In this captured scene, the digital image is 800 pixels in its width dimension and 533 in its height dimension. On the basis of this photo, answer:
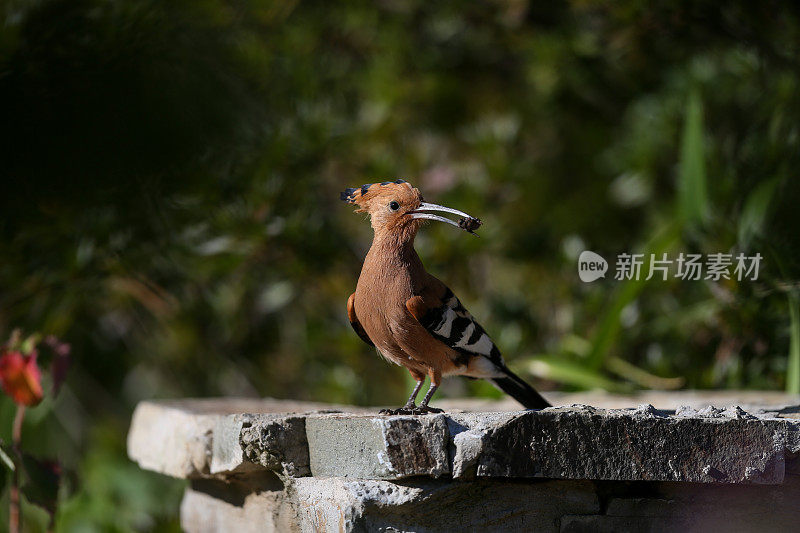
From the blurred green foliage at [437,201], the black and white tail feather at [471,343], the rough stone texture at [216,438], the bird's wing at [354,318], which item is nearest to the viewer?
the rough stone texture at [216,438]

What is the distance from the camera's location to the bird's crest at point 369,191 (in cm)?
206

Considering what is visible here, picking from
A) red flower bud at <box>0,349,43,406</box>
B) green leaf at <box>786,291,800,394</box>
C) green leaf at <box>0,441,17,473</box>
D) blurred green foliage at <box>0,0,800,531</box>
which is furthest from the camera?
blurred green foliage at <box>0,0,800,531</box>

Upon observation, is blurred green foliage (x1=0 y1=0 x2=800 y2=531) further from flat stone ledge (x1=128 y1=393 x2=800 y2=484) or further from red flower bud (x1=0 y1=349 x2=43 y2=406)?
flat stone ledge (x1=128 y1=393 x2=800 y2=484)

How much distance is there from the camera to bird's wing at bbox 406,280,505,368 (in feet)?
6.57

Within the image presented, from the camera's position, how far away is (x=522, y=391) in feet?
8.35

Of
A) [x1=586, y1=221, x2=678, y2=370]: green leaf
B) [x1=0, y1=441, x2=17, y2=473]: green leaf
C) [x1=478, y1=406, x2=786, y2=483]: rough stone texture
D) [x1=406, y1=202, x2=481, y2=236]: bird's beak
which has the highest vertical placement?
[x1=586, y1=221, x2=678, y2=370]: green leaf

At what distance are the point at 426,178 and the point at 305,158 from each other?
2.33 feet

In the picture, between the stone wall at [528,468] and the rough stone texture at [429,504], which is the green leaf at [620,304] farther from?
the rough stone texture at [429,504]

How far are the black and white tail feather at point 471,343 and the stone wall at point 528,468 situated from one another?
0.26 metres

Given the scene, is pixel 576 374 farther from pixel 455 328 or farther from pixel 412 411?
pixel 412 411

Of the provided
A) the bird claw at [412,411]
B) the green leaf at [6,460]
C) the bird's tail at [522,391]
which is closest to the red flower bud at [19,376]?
the green leaf at [6,460]

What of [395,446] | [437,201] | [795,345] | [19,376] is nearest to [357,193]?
[395,446]

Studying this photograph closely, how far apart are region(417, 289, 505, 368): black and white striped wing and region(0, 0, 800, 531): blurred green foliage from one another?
666mm

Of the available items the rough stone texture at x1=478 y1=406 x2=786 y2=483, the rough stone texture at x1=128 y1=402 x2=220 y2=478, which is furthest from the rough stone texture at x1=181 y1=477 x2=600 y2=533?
the rough stone texture at x1=128 y1=402 x2=220 y2=478
